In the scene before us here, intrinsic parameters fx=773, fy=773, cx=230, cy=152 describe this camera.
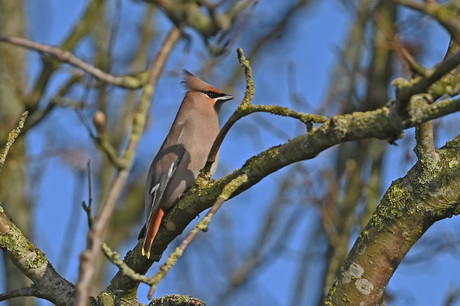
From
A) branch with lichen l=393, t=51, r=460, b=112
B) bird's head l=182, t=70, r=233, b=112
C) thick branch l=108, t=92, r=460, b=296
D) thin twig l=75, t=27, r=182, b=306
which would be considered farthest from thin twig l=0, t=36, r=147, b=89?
bird's head l=182, t=70, r=233, b=112

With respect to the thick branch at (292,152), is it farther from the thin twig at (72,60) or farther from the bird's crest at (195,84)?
the bird's crest at (195,84)

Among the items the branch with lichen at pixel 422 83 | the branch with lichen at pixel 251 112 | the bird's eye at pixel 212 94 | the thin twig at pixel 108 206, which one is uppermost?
the bird's eye at pixel 212 94

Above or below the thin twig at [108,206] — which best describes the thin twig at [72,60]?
above

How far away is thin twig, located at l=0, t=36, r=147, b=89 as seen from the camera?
7.26ft

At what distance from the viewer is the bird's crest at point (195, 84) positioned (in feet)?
19.4

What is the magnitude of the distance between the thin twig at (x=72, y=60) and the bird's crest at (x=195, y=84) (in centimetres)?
334

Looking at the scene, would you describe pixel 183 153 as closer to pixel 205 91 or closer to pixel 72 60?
pixel 205 91

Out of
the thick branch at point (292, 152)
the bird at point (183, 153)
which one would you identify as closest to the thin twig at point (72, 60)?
the thick branch at point (292, 152)

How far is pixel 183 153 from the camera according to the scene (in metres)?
5.20

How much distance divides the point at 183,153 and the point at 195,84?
2.91 ft

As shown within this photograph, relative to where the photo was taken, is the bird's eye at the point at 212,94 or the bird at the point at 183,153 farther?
the bird's eye at the point at 212,94

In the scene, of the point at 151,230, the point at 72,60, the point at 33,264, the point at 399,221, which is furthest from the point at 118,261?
the point at 151,230

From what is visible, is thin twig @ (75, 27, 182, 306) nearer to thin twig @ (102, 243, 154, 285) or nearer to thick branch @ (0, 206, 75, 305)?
thin twig @ (102, 243, 154, 285)

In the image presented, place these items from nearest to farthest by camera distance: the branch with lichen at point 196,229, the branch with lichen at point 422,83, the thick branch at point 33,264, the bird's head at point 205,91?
the branch with lichen at point 422,83 → the branch with lichen at point 196,229 → the thick branch at point 33,264 → the bird's head at point 205,91
